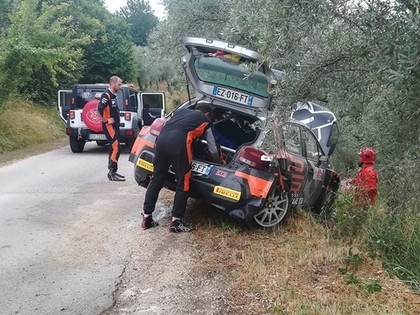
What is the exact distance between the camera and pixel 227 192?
5.89m

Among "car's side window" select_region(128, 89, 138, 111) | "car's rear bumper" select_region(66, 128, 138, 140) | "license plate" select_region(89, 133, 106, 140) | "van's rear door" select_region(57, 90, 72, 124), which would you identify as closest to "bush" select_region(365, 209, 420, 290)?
"car's rear bumper" select_region(66, 128, 138, 140)

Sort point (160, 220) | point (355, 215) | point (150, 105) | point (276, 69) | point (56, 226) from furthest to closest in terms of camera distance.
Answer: point (150, 105), point (160, 220), point (56, 226), point (355, 215), point (276, 69)

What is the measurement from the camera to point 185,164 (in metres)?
5.99

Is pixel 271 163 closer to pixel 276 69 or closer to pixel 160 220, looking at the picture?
pixel 276 69

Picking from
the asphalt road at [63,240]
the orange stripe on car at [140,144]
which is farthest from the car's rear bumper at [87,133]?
the orange stripe on car at [140,144]

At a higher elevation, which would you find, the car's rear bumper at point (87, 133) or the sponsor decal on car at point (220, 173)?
the sponsor decal on car at point (220, 173)

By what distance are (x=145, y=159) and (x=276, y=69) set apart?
2362 millimetres

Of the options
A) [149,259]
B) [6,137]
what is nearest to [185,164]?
[149,259]

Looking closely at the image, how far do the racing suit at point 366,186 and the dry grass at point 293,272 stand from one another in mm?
581

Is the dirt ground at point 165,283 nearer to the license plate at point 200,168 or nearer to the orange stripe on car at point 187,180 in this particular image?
the orange stripe on car at point 187,180

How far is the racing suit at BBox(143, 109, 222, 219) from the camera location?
5938 millimetres

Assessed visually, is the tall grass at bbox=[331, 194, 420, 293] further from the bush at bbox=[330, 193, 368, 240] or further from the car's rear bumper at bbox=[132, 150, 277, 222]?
the car's rear bumper at bbox=[132, 150, 277, 222]

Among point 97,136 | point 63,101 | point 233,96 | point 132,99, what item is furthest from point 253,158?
point 63,101

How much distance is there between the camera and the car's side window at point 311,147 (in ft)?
23.4
